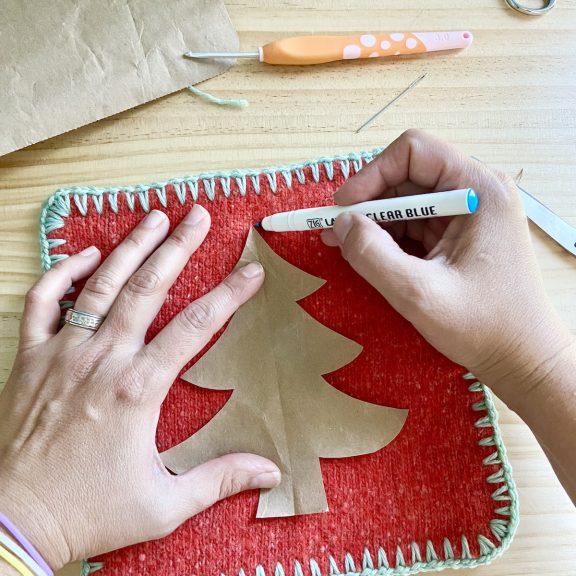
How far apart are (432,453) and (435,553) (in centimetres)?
11

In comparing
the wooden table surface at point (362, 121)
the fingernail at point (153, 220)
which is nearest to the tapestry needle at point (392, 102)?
the wooden table surface at point (362, 121)

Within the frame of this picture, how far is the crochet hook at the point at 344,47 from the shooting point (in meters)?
0.76

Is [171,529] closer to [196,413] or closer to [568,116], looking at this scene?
[196,413]

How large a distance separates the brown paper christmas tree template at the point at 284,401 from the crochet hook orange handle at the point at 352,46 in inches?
10.0

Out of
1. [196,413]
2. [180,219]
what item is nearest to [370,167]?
[180,219]

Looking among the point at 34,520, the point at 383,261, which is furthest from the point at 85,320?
the point at 383,261

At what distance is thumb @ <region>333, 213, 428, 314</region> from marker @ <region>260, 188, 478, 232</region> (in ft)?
0.07

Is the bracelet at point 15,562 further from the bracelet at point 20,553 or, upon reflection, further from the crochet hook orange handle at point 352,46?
the crochet hook orange handle at point 352,46

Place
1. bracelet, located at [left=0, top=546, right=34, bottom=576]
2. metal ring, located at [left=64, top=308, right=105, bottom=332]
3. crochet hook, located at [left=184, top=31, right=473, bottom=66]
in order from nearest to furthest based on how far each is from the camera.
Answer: bracelet, located at [left=0, top=546, right=34, bottom=576] → metal ring, located at [left=64, top=308, right=105, bottom=332] → crochet hook, located at [left=184, top=31, right=473, bottom=66]

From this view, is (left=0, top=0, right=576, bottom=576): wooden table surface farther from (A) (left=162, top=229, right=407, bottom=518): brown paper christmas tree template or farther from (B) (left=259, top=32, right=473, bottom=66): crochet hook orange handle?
(A) (left=162, top=229, right=407, bottom=518): brown paper christmas tree template

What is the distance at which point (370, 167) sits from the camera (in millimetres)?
673

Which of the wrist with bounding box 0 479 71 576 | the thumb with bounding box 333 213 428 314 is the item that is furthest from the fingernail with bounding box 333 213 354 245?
the wrist with bounding box 0 479 71 576

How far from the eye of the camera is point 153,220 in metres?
0.71

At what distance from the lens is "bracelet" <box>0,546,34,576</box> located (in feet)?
1.82
